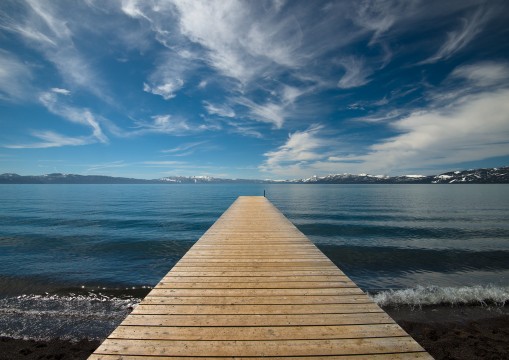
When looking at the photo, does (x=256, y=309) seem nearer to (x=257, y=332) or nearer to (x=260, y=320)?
(x=260, y=320)

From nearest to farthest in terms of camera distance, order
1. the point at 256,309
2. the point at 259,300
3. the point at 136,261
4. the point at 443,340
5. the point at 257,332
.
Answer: the point at 257,332, the point at 256,309, the point at 259,300, the point at 443,340, the point at 136,261

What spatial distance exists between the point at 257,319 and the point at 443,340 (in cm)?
610

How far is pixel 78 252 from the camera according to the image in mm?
16281

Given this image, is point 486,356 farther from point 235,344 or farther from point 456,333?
point 235,344

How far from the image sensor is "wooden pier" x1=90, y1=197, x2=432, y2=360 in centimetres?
307

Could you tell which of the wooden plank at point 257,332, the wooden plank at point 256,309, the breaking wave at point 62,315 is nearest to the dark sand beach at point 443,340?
the breaking wave at point 62,315

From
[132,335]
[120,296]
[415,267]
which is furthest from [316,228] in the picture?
[132,335]

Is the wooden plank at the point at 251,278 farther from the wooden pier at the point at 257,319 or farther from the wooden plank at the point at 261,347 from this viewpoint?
the wooden plank at the point at 261,347

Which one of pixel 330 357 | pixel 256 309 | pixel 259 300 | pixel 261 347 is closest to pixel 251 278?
pixel 259 300

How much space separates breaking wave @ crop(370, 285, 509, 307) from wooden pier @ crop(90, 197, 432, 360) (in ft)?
16.9

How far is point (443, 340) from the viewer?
6.73m

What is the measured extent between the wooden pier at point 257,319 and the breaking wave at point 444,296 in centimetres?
514

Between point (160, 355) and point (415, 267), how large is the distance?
564 inches

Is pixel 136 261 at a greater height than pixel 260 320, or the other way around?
pixel 260 320
